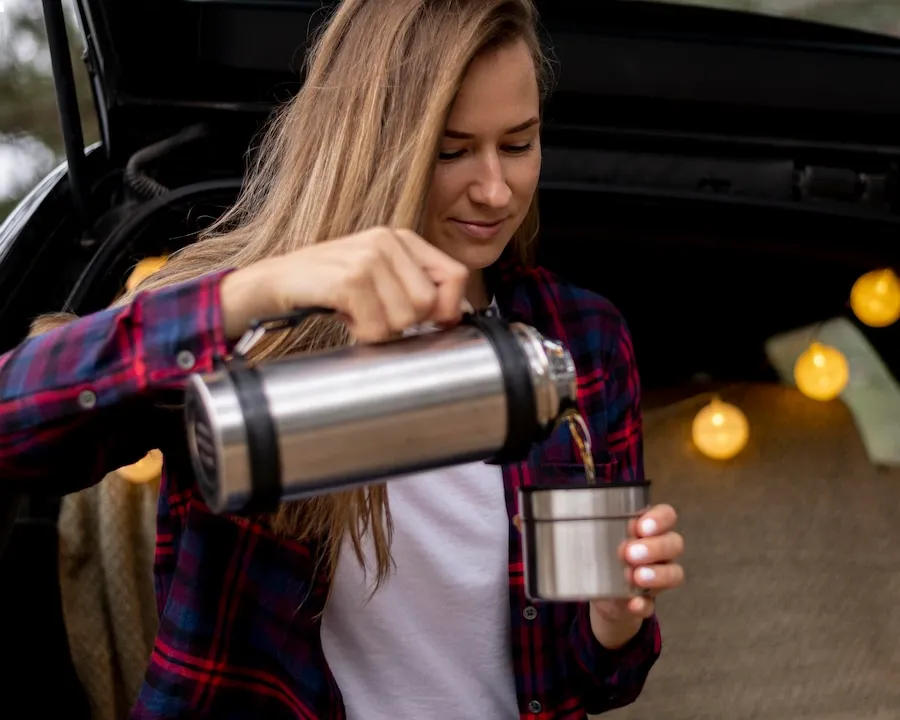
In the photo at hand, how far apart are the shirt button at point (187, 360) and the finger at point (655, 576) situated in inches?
16.0

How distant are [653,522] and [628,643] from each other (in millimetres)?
337

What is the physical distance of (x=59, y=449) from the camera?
85 centimetres

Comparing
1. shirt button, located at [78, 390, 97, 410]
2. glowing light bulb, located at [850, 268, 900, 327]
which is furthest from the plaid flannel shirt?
glowing light bulb, located at [850, 268, 900, 327]

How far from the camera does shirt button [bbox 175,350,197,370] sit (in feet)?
2.67

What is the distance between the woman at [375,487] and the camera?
2.75 ft

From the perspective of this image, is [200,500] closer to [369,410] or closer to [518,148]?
[369,410]

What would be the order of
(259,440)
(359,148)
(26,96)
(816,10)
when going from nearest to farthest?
(259,440) < (359,148) < (816,10) < (26,96)

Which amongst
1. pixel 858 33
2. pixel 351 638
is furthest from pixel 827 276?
pixel 351 638

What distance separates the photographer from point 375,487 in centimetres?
105

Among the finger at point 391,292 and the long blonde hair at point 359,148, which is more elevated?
the long blonde hair at point 359,148

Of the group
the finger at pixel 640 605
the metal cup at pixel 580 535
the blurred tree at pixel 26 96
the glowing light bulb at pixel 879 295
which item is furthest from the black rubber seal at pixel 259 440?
the blurred tree at pixel 26 96

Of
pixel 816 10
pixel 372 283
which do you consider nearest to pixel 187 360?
pixel 372 283

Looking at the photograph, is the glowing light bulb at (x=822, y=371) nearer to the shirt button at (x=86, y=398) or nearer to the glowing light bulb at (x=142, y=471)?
the glowing light bulb at (x=142, y=471)

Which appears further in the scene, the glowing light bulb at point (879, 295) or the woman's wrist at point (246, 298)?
the glowing light bulb at point (879, 295)
